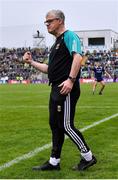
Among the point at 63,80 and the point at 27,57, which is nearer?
the point at 63,80

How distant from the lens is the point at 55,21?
6438 mm

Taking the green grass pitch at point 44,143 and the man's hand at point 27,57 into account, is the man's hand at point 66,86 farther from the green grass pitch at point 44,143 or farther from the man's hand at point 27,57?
the green grass pitch at point 44,143

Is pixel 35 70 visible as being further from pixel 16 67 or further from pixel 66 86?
pixel 66 86

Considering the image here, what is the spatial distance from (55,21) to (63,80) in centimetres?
79

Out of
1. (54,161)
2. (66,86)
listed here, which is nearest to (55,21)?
(66,86)

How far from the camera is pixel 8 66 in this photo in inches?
2616

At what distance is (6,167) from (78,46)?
1.97 metres

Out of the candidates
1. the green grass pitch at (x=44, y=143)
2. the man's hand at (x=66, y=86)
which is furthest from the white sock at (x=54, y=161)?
the man's hand at (x=66, y=86)

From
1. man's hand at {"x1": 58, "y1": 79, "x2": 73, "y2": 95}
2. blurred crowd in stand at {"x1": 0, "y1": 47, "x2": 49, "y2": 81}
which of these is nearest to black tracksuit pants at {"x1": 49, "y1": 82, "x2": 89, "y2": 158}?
man's hand at {"x1": 58, "y1": 79, "x2": 73, "y2": 95}

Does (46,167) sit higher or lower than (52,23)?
lower

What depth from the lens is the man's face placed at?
6434mm

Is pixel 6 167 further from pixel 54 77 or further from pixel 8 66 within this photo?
pixel 8 66

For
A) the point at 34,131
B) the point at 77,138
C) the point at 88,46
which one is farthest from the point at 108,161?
the point at 88,46

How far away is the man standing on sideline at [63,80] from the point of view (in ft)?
20.7
